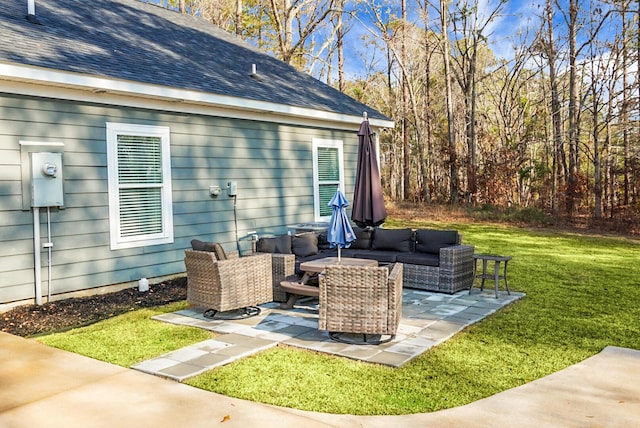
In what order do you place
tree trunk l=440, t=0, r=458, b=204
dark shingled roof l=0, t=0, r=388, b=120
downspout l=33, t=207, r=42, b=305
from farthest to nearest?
tree trunk l=440, t=0, r=458, b=204 < dark shingled roof l=0, t=0, r=388, b=120 < downspout l=33, t=207, r=42, b=305

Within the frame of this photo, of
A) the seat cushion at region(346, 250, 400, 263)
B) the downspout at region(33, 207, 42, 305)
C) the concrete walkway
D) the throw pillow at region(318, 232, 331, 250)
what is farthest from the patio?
the downspout at region(33, 207, 42, 305)

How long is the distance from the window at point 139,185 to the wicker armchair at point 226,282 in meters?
1.71

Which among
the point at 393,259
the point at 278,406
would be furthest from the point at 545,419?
the point at 393,259

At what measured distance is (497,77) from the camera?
24.1m

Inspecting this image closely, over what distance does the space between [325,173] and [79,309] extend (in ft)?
17.4

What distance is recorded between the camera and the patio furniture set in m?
4.45

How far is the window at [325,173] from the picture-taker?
31.5 ft

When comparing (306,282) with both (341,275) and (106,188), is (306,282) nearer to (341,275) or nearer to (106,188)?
(341,275)

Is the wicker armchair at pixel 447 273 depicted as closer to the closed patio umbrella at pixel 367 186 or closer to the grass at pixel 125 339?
the closed patio umbrella at pixel 367 186

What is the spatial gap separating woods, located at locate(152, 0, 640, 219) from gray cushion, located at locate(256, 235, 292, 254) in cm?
1137

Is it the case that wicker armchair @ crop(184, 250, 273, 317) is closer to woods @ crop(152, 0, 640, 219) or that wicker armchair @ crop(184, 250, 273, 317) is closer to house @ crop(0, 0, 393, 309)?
house @ crop(0, 0, 393, 309)

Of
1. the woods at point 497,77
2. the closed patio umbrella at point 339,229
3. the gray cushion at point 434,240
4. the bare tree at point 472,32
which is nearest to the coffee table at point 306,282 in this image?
the closed patio umbrella at point 339,229

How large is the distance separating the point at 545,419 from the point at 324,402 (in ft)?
4.37

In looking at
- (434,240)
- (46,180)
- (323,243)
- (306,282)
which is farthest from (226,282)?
(434,240)
